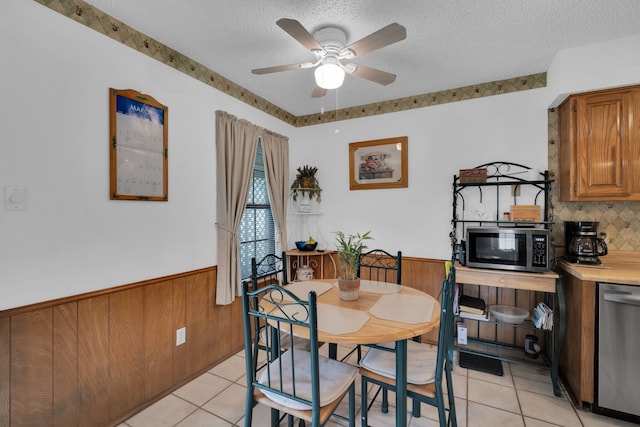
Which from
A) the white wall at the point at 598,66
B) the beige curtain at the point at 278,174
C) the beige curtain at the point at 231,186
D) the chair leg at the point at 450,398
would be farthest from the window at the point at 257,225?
the white wall at the point at 598,66

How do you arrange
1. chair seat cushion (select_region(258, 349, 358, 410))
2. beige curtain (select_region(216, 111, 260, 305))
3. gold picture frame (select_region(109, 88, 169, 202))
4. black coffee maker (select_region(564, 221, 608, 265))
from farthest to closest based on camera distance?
beige curtain (select_region(216, 111, 260, 305))
black coffee maker (select_region(564, 221, 608, 265))
gold picture frame (select_region(109, 88, 169, 202))
chair seat cushion (select_region(258, 349, 358, 410))

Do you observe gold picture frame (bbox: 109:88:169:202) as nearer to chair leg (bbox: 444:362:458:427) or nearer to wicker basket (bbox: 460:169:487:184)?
chair leg (bbox: 444:362:458:427)

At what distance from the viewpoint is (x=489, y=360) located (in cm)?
272

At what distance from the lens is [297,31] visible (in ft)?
5.25

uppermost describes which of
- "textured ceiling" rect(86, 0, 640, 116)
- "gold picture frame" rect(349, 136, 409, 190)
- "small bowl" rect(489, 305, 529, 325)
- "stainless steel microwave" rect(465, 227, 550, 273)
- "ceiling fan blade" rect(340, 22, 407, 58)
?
"textured ceiling" rect(86, 0, 640, 116)

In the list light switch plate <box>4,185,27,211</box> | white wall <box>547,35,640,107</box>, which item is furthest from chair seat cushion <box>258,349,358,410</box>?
white wall <box>547,35,640,107</box>

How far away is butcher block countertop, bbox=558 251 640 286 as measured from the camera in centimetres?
198

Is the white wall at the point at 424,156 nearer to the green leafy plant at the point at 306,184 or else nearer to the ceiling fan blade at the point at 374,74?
the green leafy plant at the point at 306,184

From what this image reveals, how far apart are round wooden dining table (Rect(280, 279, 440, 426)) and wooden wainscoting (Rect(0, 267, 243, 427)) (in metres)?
1.01

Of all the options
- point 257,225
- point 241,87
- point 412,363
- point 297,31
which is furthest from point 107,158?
point 412,363

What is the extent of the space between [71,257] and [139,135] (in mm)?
892

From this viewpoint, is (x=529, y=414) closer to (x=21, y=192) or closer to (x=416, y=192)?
(x=416, y=192)

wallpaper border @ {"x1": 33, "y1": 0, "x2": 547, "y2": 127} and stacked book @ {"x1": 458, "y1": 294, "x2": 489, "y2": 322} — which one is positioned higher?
wallpaper border @ {"x1": 33, "y1": 0, "x2": 547, "y2": 127}

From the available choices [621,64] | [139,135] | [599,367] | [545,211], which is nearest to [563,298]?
[599,367]
